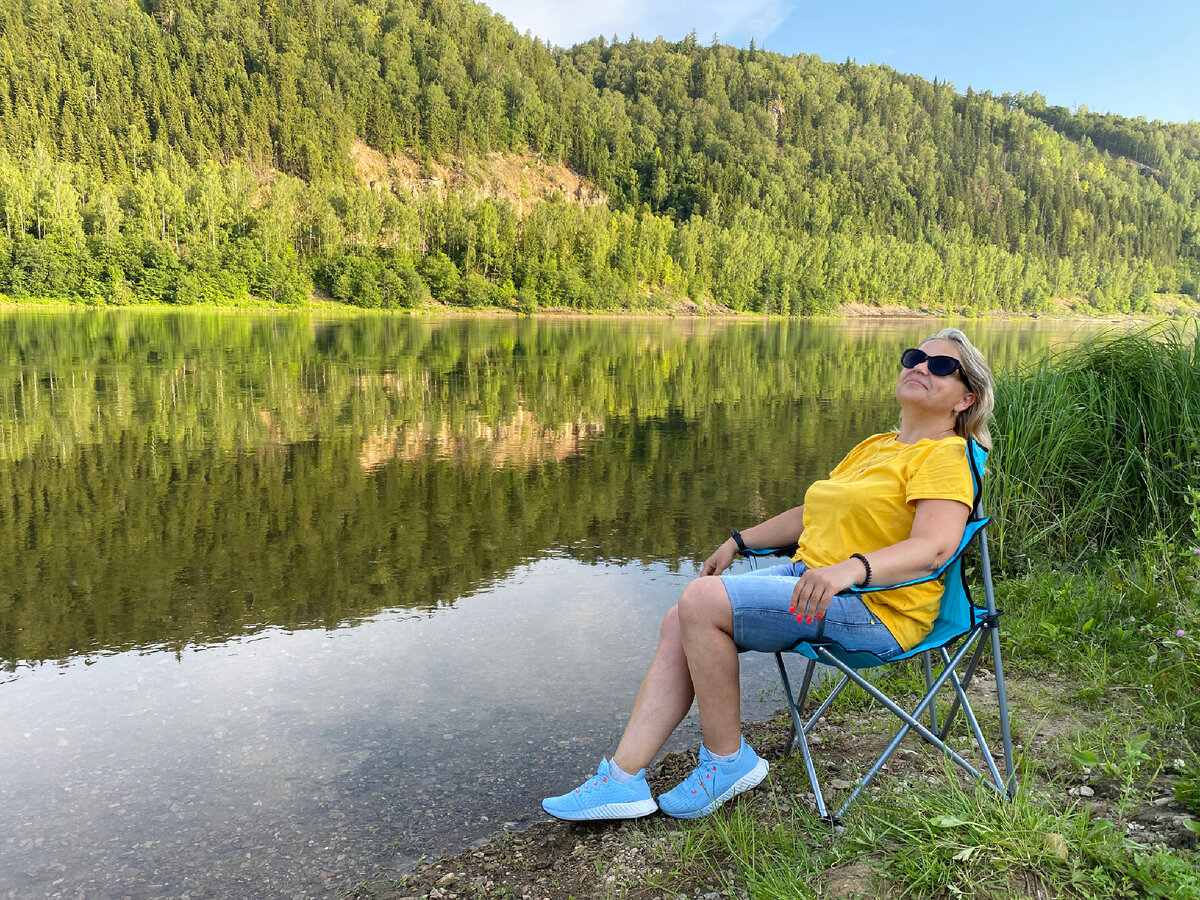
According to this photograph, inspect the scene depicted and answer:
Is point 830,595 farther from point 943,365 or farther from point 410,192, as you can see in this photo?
point 410,192

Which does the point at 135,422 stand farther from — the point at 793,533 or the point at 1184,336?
the point at 1184,336

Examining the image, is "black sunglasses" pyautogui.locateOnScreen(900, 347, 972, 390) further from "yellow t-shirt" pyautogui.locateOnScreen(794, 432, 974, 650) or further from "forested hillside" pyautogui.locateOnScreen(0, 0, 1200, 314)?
"forested hillside" pyautogui.locateOnScreen(0, 0, 1200, 314)

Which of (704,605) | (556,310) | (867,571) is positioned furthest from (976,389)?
(556,310)

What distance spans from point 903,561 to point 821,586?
0.34m

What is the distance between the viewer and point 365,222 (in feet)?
308

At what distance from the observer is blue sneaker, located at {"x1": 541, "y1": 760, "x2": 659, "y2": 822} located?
3236mm

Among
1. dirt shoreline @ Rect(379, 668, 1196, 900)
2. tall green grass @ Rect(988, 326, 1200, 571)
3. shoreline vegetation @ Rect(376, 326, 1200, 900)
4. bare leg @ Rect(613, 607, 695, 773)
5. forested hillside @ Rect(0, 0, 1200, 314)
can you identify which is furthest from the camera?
forested hillside @ Rect(0, 0, 1200, 314)

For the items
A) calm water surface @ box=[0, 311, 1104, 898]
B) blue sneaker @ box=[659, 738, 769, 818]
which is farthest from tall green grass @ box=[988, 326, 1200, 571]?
blue sneaker @ box=[659, 738, 769, 818]

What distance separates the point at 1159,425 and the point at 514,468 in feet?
24.4

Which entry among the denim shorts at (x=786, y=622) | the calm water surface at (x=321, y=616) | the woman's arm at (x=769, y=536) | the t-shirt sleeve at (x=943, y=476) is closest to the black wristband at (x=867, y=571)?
the denim shorts at (x=786, y=622)

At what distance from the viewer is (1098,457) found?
22.2ft

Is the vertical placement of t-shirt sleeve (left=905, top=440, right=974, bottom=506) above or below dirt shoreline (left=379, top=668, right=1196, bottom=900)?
above

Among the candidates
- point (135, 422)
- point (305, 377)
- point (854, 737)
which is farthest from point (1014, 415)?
point (305, 377)

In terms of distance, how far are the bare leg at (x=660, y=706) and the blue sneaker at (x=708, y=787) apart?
0.70ft
